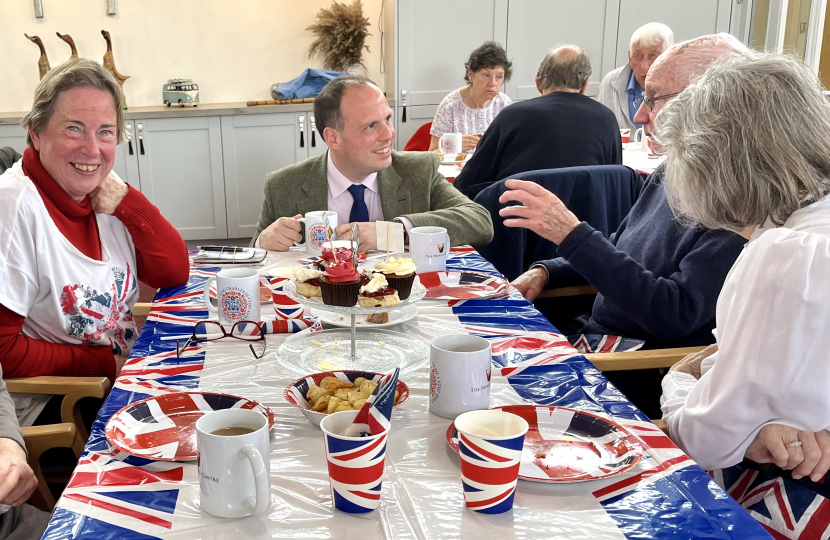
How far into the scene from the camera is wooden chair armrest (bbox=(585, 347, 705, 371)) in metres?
1.52

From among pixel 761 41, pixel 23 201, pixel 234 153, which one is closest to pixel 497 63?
pixel 234 153

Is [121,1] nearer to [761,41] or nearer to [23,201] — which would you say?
[23,201]

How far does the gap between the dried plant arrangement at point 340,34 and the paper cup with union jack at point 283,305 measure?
4.21 meters

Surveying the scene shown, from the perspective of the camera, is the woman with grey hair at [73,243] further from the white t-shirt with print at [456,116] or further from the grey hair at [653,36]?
the grey hair at [653,36]

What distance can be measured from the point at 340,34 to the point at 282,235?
3848 millimetres

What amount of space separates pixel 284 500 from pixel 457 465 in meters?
0.23

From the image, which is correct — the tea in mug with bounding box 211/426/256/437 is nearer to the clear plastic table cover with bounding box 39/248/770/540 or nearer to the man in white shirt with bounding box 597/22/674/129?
the clear plastic table cover with bounding box 39/248/770/540

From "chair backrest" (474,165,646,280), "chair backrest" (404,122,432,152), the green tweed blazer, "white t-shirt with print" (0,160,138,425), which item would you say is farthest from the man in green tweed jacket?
"chair backrest" (404,122,432,152)

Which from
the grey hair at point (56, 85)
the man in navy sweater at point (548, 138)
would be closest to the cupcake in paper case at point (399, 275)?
the grey hair at point (56, 85)

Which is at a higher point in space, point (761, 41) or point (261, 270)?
point (761, 41)

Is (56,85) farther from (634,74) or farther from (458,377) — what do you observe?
(634,74)

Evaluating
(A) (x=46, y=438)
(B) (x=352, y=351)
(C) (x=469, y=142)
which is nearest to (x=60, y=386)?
(A) (x=46, y=438)

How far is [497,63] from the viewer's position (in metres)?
4.80

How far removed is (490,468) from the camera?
82 cm
